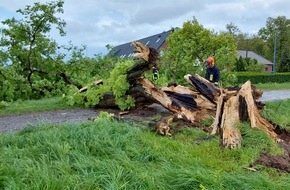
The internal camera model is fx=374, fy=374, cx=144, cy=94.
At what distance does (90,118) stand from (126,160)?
3454 mm

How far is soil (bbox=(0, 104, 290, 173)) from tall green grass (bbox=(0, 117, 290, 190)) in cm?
19

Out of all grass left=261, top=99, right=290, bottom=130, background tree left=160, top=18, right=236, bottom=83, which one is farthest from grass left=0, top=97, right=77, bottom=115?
grass left=261, top=99, right=290, bottom=130

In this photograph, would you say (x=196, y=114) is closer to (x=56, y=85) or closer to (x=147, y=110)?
(x=147, y=110)

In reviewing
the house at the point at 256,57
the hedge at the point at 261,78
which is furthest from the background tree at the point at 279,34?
the hedge at the point at 261,78

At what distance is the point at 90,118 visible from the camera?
23.9ft

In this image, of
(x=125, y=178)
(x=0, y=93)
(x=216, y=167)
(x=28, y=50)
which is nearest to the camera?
(x=125, y=178)

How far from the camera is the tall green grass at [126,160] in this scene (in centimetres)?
333

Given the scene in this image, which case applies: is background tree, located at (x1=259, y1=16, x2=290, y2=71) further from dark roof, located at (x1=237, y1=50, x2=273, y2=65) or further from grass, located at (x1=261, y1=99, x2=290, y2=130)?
grass, located at (x1=261, y1=99, x2=290, y2=130)

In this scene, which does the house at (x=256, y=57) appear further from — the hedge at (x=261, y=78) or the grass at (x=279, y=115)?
the grass at (x=279, y=115)

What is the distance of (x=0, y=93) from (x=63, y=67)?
2.38m

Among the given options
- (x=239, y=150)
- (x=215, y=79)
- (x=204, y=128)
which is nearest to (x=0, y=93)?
(x=215, y=79)

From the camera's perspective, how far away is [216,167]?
→ 4.20 meters

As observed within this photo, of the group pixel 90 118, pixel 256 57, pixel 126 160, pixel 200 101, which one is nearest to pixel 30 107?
pixel 90 118

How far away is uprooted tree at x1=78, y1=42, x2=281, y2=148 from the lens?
19.1ft
